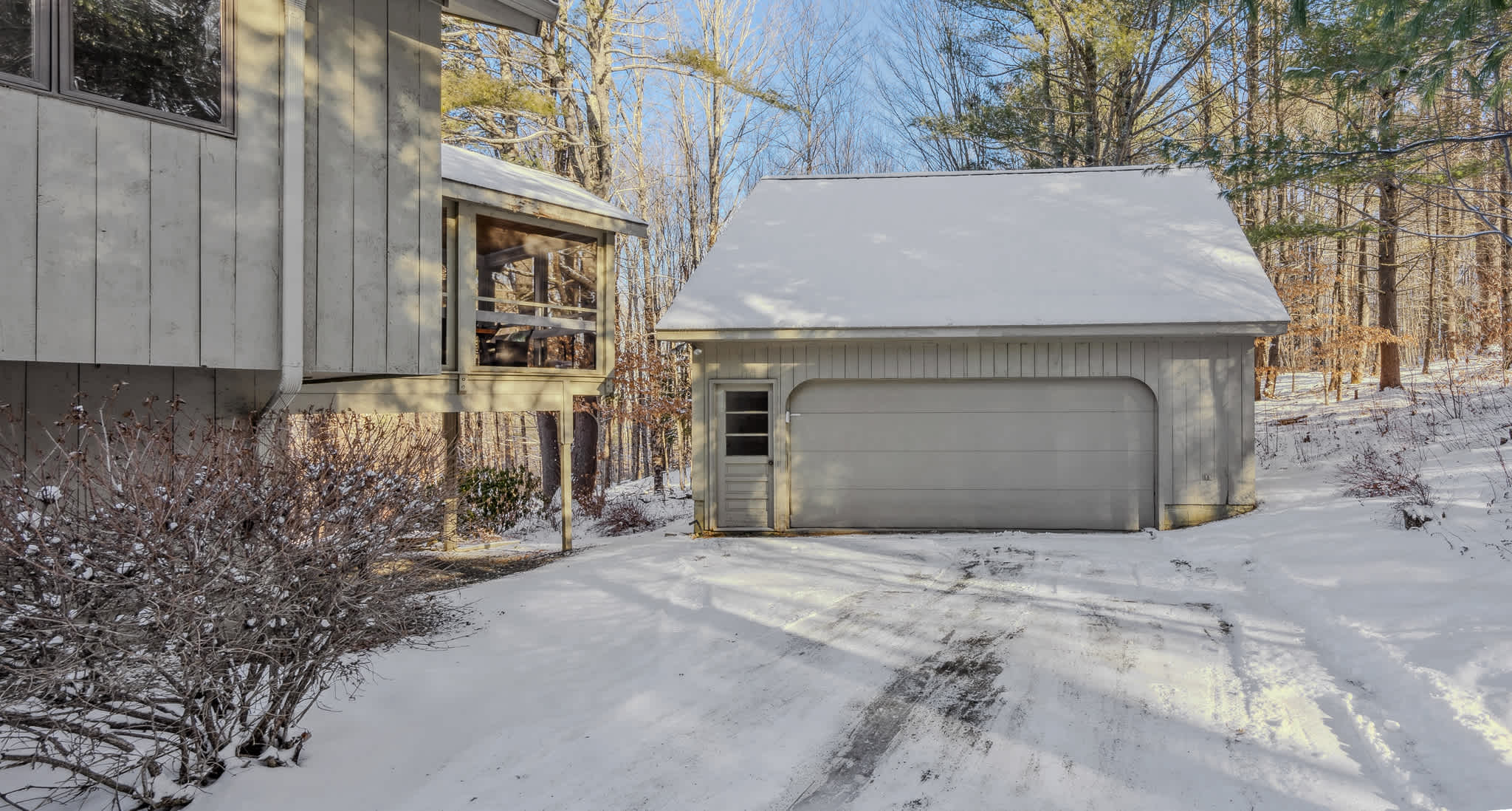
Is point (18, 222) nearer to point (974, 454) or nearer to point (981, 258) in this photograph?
point (974, 454)

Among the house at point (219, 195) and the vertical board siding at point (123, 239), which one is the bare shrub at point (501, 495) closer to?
the house at point (219, 195)

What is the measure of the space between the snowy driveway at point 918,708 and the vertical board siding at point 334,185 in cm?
194

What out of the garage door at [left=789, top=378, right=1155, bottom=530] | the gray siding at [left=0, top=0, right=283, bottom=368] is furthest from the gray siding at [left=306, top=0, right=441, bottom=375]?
the garage door at [left=789, top=378, right=1155, bottom=530]

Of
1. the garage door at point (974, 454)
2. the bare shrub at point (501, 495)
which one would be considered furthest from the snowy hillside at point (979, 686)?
the bare shrub at point (501, 495)

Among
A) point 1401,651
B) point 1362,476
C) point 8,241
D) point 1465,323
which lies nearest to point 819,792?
point 1401,651

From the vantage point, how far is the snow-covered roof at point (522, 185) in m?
7.55

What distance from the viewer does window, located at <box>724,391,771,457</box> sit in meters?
9.45

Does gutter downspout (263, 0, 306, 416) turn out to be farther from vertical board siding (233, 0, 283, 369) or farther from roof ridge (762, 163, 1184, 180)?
roof ridge (762, 163, 1184, 180)

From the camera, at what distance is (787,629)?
5375mm

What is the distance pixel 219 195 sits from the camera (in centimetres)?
405

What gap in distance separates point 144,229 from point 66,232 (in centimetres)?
29

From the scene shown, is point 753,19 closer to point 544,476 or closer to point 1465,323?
point 544,476

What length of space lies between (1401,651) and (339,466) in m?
5.27

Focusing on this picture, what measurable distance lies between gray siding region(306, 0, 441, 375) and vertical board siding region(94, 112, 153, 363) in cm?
74
